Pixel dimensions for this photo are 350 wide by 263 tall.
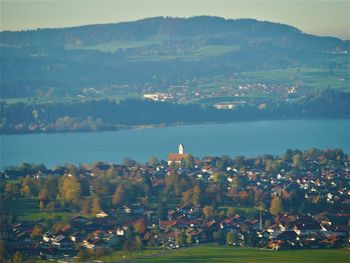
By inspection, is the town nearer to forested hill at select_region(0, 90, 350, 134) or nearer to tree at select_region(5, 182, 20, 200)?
tree at select_region(5, 182, 20, 200)

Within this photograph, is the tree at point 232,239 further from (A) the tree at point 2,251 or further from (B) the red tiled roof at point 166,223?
(A) the tree at point 2,251

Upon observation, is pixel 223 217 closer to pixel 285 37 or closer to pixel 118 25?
pixel 285 37

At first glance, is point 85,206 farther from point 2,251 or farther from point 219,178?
point 219,178

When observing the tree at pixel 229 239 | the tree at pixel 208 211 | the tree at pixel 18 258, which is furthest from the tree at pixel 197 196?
the tree at pixel 18 258

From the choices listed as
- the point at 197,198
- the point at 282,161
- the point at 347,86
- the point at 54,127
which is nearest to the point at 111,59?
the point at 347,86

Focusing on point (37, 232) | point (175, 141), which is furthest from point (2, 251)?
point (175, 141)
